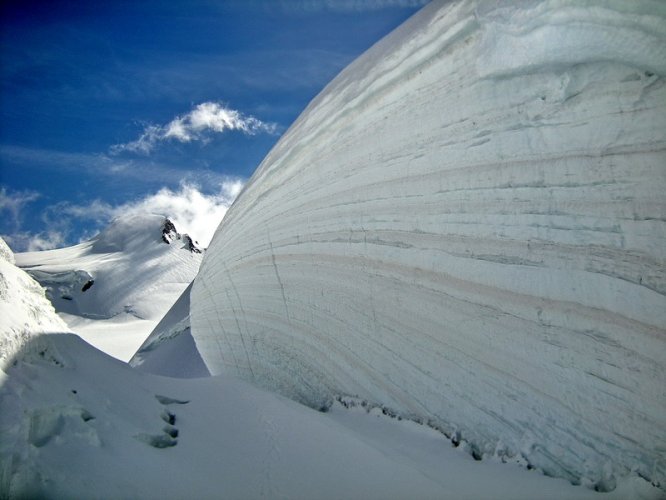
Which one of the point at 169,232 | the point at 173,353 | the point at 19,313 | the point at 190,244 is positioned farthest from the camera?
the point at 169,232

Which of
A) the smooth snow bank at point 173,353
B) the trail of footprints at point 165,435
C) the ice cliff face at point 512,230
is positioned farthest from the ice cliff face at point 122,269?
the ice cliff face at point 512,230

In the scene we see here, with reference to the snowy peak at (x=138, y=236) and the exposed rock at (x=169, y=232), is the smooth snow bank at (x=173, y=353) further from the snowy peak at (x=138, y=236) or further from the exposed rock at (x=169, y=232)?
the exposed rock at (x=169, y=232)

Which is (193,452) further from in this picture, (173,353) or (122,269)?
(122,269)

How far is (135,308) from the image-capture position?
21.7 metres

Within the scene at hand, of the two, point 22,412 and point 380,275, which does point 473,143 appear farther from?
point 22,412

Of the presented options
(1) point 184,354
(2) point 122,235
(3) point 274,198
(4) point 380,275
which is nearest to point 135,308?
(2) point 122,235

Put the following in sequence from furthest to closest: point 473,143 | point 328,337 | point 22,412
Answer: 1. point 328,337
2. point 473,143
3. point 22,412

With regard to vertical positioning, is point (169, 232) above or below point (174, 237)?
above

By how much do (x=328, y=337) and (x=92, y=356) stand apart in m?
1.42

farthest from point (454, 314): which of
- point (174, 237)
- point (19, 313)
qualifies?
point (174, 237)

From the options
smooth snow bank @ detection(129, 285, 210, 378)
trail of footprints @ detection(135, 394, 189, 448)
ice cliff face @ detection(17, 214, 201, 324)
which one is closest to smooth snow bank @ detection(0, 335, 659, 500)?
trail of footprints @ detection(135, 394, 189, 448)

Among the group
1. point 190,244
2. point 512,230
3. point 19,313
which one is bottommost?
point 190,244

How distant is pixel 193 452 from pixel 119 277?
25316 millimetres

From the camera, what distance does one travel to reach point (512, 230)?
1.58m
